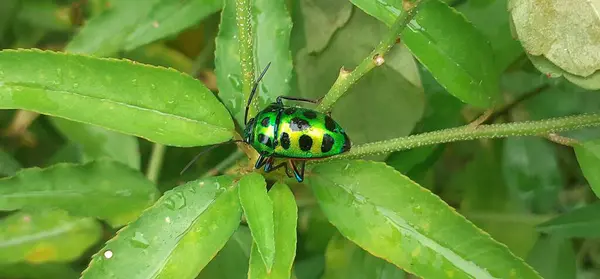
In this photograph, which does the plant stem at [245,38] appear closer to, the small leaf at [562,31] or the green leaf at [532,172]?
the small leaf at [562,31]

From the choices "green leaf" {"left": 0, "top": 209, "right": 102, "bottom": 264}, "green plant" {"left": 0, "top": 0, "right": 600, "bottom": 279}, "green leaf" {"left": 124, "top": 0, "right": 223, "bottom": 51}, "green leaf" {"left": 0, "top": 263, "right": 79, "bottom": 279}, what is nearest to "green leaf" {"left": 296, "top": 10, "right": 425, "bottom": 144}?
"green plant" {"left": 0, "top": 0, "right": 600, "bottom": 279}

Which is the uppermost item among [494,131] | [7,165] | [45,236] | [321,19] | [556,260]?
[7,165]

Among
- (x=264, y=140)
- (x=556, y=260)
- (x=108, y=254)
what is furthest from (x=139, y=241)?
(x=556, y=260)

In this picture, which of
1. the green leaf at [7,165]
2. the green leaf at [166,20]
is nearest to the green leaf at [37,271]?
the green leaf at [7,165]

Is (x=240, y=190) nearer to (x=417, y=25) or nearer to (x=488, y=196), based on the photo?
(x=417, y=25)

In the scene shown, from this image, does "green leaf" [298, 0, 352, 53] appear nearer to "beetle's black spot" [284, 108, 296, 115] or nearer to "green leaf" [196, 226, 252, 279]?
"beetle's black spot" [284, 108, 296, 115]

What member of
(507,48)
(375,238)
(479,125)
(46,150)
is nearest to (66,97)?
(375,238)

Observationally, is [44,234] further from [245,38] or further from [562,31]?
[562,31]
